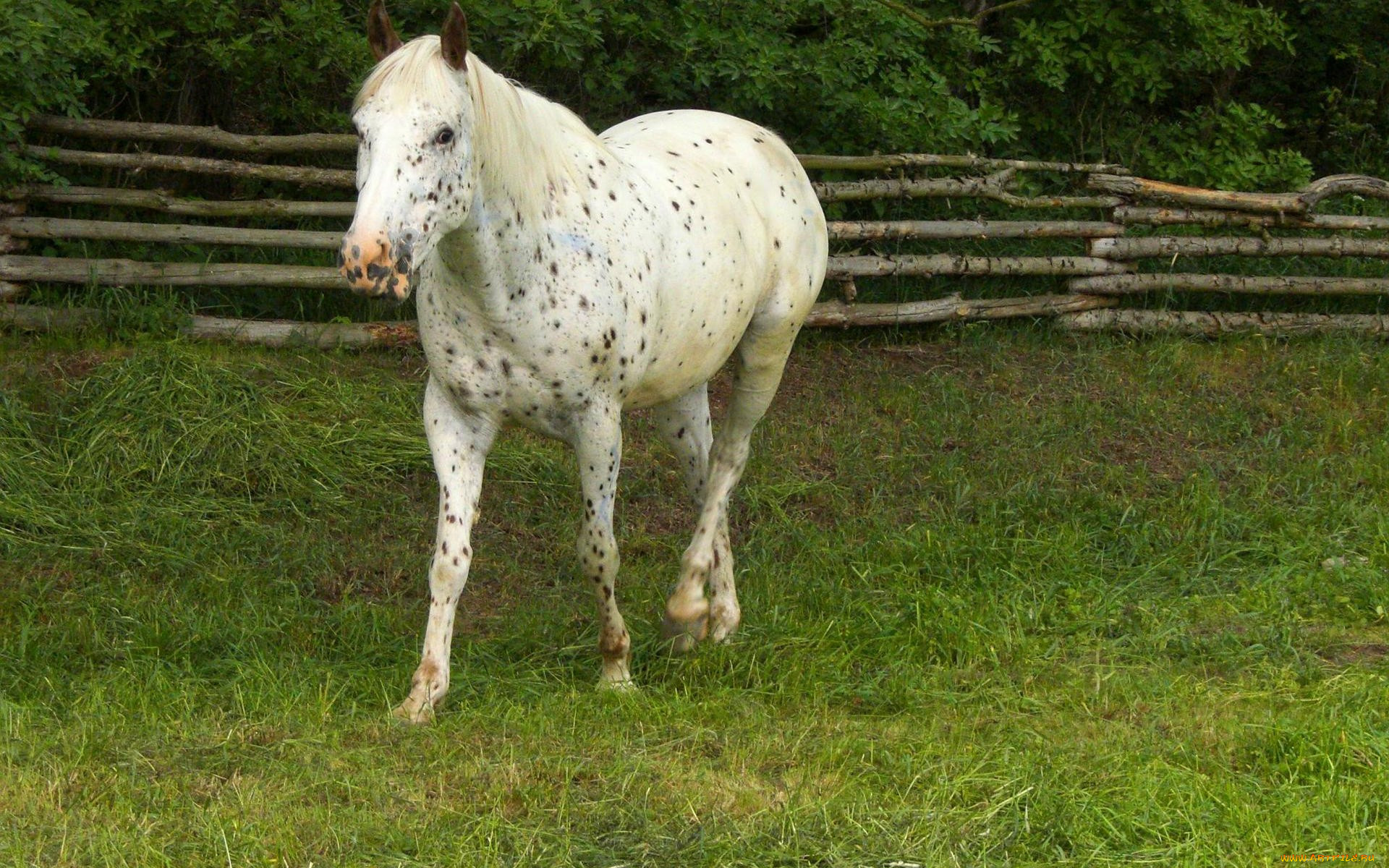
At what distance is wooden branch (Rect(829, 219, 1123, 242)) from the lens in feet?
29.7

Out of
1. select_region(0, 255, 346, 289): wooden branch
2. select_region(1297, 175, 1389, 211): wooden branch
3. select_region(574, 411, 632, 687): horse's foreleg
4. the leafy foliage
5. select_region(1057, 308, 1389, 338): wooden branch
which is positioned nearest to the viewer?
select_region(574, 411, 632, 687): horse's foreleg

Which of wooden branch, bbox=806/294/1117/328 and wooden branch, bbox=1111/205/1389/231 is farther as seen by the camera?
wooden branch, bbox=1111/205/1389/231

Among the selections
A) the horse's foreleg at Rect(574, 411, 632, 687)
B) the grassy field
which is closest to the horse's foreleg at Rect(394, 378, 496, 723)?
the grassy field

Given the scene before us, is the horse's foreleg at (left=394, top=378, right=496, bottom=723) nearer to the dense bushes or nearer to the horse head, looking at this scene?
the horse head

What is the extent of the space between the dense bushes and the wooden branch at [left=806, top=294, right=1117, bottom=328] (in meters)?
1.01

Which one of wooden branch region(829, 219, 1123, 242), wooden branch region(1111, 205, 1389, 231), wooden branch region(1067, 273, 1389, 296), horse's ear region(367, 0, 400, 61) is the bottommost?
wooden branch region(1067, 273, 1389, 296)

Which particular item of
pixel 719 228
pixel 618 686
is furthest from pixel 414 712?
pixel 719 228

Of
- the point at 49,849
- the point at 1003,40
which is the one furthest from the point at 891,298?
the point at 49,849

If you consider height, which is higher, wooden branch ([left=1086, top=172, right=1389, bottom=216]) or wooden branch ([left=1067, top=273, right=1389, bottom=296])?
wooden branch ([left=1086, top=172, right=1389, bottom=216])

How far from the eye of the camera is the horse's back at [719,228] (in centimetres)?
500

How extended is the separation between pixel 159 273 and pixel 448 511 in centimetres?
397

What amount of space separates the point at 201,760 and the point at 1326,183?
850 centimetres

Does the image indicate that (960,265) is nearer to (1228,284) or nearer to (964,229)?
(964,229)

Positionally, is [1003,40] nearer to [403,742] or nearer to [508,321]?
[508,321]
